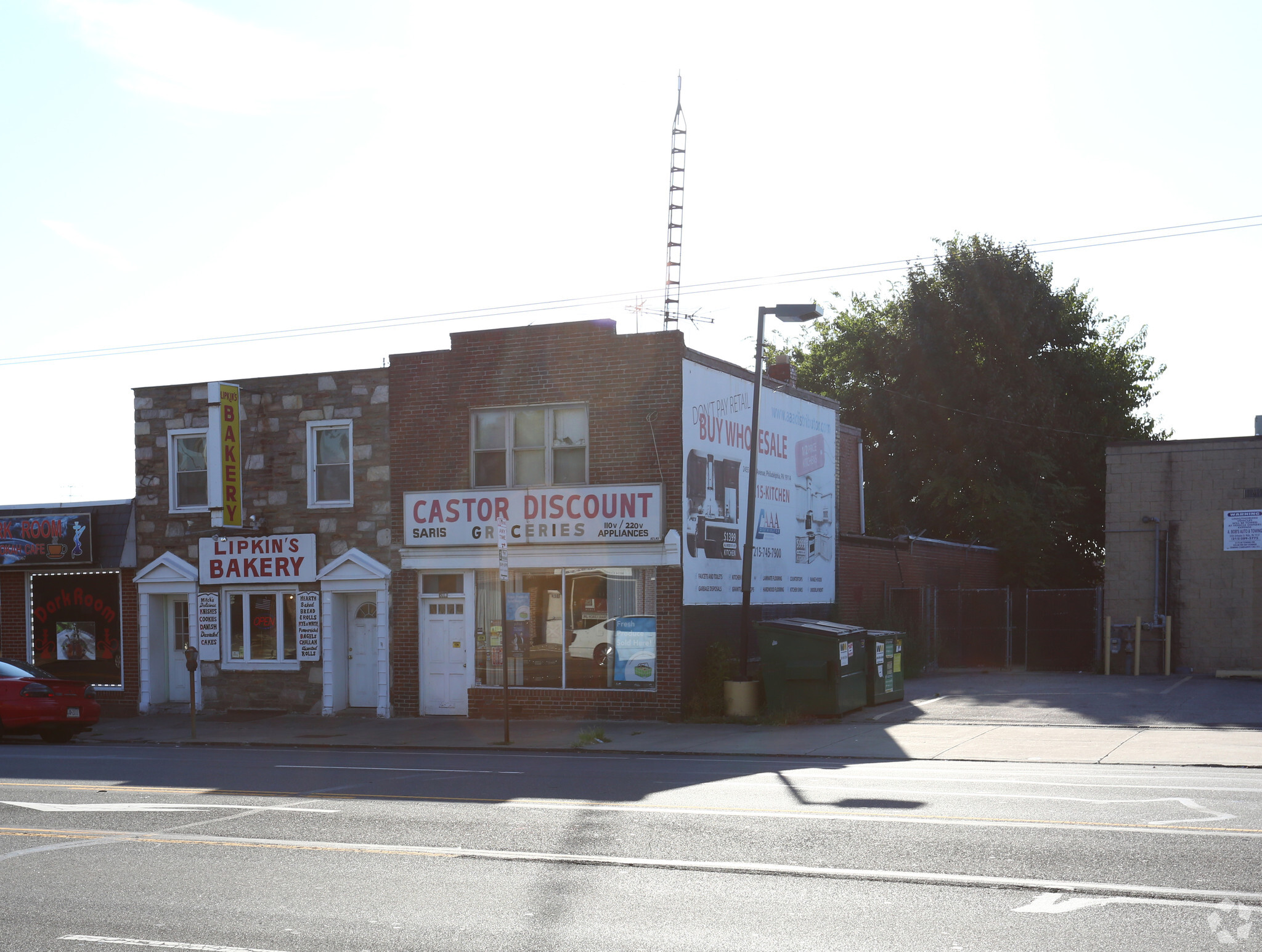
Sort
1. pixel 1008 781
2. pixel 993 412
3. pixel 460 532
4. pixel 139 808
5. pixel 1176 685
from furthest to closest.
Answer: pixel 993 412 → pixel 1176 685 → pixel 460 532 → pixel 1008 781 → pixel 139 808

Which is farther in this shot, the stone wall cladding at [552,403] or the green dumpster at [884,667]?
the green dumpster at [884,667]

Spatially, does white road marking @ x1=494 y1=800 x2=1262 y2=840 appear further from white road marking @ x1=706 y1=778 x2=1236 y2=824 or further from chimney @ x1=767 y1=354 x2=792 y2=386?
chimney @ x1=767 y1=354 x2=792 y2=386

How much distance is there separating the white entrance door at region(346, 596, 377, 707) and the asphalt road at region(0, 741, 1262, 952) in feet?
33.1

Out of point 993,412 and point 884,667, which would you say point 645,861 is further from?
point 993,412

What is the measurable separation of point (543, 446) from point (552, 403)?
815 mm

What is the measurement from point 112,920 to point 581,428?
16155mm

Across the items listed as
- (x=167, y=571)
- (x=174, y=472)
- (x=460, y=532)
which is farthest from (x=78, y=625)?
(x=460, y=532)

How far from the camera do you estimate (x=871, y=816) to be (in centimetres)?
1083

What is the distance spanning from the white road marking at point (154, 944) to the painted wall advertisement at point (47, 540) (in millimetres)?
21355

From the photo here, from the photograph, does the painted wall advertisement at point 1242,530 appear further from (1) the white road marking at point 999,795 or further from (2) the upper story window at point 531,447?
(1) the white road marking at point 999,795

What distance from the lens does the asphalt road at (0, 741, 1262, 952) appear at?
23.5 ft

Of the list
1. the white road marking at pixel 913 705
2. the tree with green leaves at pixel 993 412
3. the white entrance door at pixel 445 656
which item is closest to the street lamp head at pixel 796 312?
the white road marking at pixel 913 705

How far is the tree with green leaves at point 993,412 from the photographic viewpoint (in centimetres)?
4109

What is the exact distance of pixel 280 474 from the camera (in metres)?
25.8
